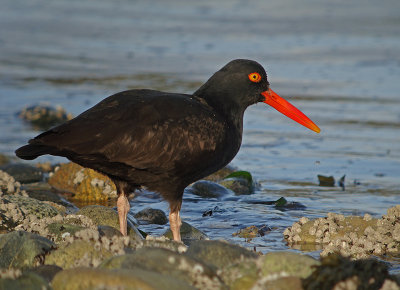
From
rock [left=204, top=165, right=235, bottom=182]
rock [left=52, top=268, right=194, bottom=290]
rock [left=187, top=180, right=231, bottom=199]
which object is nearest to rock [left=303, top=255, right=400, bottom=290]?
rock [left=52, top=268, right=194, bottom=290]

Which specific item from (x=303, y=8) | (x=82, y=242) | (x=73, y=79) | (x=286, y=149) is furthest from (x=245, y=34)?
(x=82, y=242)

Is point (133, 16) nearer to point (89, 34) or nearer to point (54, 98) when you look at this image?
point (89, 34)

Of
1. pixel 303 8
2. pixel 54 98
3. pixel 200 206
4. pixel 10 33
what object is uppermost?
pixel 303 8

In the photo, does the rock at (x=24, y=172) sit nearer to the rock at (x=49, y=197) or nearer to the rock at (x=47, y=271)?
the rock at (x=49, y=197)

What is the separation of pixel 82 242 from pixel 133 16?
38.3 ft

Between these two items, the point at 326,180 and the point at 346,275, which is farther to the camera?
the point at 326,180

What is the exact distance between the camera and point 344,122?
28.9 feet

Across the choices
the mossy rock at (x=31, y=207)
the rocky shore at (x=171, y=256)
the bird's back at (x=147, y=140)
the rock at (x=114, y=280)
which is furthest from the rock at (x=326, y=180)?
the rock at (x=114, y=280)

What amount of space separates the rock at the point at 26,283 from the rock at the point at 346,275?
4.00 feet

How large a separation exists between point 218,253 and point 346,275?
677mm

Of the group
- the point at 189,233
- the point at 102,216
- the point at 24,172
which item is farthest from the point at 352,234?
the point at 24,172

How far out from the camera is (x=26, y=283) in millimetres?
3268

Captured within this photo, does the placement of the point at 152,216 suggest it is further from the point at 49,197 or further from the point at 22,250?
the point at 22,250

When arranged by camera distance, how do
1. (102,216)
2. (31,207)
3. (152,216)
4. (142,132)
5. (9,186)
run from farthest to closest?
(9,186), (152,216), (102,216), (31,207), (142,132)
